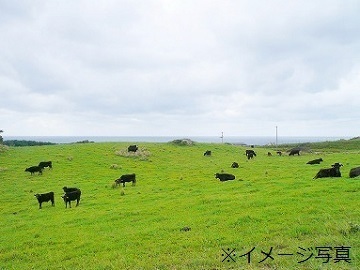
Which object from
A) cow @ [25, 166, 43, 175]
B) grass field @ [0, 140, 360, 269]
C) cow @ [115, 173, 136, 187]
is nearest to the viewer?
grass field @ [0, 140, 360, 269]

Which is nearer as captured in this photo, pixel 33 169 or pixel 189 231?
pixel 189 231

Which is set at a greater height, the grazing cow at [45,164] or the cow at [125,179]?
the grazing cow at [45,164]

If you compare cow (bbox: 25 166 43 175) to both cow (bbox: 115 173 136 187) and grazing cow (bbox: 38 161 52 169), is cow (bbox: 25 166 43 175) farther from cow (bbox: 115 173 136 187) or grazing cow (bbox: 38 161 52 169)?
cow (bbox: 115 173 136 187)

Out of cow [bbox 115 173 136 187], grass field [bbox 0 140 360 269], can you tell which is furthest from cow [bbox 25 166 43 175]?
cow [bbox 115 173 136 187]

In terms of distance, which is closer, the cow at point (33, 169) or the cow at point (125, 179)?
the cow at point (125, 179)

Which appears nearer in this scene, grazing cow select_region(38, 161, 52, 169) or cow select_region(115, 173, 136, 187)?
cow select_region(115, 173, 136, 187)

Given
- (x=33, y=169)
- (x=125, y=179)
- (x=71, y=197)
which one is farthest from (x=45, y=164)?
(x=71, y=197)

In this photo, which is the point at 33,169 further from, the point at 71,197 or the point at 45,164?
the point at 71,197

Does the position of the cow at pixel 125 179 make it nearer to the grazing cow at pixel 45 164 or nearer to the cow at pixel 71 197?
the cow at pixel 71 197

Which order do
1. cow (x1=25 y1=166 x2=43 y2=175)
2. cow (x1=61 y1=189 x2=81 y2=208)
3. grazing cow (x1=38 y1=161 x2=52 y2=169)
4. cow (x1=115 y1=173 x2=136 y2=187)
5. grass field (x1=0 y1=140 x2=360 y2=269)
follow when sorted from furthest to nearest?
grazing cow (x1=38 y1=161 x2=52 y2=169), cow (x1=25 y1=166 x2=43 y2=175), cow (x1=115 y1=173 x2=136 y2=187), cow (x1=61 y1=189 x2=81 y2=208), grass field (x1=0 y1=140 x2=360 y2=269)

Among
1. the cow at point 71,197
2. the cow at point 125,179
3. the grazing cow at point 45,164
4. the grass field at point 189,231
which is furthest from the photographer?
the grazing cow at point 45,164

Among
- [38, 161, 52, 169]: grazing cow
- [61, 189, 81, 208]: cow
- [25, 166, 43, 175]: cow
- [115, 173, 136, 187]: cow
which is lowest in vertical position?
[61, 189, 81, 208]: cow

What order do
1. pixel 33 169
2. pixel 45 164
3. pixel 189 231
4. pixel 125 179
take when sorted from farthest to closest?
pixel 45 164 → pixel 33 169 → pixel 125 179 → pixel 189 231

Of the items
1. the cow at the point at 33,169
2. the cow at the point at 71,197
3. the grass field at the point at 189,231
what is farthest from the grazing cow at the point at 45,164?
the cow at the point at 71,197
